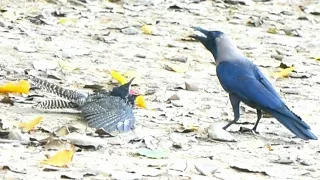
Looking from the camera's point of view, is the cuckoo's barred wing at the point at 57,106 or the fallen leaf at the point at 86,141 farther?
the cuckoo's barred wing at the point at 57,106

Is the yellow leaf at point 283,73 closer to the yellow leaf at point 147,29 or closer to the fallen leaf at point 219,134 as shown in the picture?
the yellow leaf at point 147,29

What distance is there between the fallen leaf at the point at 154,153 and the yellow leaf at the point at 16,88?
1.60 metres

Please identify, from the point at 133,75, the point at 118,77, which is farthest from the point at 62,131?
the point at 133,75

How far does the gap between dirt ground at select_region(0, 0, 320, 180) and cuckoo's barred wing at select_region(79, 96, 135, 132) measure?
0.10 meters

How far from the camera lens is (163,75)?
8.20m

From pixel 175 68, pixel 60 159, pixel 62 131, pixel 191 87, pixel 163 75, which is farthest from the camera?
pixel 175 68

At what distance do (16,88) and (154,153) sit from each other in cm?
172

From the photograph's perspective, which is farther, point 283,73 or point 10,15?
point 10,15

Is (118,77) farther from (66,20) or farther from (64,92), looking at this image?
(66,20)

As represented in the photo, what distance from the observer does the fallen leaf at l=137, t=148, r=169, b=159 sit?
216 inches

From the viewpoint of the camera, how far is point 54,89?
6.70 metres

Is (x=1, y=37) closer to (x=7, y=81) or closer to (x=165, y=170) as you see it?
(x=7, y=81)

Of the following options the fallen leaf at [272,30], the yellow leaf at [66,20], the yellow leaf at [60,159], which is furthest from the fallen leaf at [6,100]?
the fallen leaf at [272,30]

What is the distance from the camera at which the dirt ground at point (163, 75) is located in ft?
17.5
